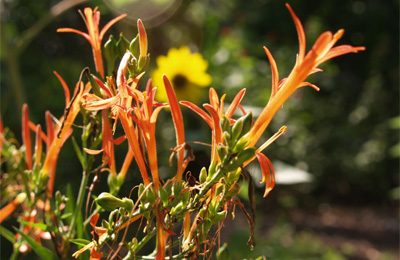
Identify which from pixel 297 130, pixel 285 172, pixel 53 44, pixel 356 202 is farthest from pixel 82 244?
pixel 356 202

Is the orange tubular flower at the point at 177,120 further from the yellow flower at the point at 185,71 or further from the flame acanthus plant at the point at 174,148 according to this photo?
the yellow flower at the point at 185,71

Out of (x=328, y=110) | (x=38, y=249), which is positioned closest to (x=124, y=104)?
(x=38, y=249)

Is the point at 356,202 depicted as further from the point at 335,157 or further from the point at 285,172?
the point at 285,172

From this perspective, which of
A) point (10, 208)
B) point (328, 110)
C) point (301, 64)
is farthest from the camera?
point (328, 110)

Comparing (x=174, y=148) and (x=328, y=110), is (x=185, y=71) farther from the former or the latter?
(x=328, y=110)

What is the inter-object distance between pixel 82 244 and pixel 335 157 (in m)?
4.60

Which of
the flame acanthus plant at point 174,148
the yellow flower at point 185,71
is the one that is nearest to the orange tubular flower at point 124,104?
the flame acanthus plant at point 174,148

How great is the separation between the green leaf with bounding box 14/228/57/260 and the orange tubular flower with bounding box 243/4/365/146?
0.18 m

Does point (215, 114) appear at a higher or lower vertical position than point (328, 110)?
higher

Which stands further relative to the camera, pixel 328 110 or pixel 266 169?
pixel 328 110

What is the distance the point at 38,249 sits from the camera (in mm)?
474

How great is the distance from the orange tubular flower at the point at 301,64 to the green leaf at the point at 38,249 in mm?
183

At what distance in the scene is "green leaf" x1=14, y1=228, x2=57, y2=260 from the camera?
18.5 inches

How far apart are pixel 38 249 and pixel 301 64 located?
25 centimetres
